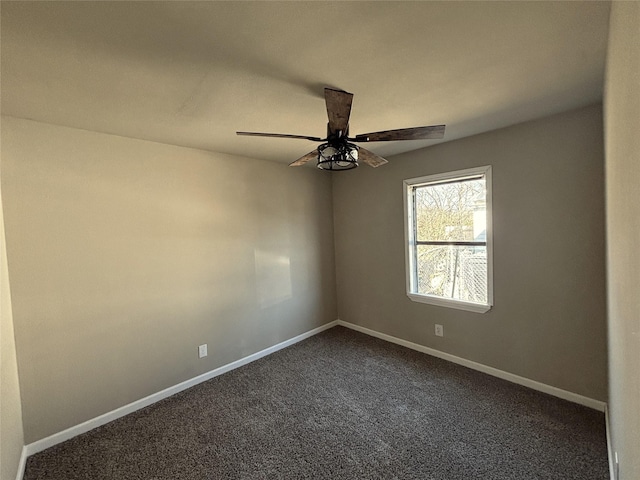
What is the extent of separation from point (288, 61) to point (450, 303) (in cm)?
281

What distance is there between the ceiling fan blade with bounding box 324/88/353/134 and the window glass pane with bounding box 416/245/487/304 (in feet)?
6.68

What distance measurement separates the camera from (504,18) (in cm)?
122

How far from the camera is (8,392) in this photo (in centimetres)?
171

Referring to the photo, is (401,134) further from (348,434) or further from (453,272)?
(348,434)

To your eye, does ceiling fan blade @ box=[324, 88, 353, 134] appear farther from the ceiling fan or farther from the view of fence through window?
the view of fence through window

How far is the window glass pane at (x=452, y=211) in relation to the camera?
2936 millimetres

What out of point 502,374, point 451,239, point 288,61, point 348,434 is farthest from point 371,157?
point 502,374

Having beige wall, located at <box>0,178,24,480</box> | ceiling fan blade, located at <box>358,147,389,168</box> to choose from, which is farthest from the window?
beige wall, located at <box>0,178,24,480</box>

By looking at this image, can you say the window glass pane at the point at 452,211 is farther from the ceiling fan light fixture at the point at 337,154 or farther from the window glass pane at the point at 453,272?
the ceiling fan light fixture at the point at 337,154

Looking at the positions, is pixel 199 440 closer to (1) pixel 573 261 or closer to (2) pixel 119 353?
(2) pixel 119 353

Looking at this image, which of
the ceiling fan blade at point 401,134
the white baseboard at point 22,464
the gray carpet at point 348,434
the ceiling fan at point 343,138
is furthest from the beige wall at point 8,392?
the ceiling fan blade at point 401,134

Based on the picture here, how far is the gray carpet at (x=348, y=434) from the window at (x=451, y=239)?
804mm

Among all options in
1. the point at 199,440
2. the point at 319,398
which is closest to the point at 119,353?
the point at 199,440

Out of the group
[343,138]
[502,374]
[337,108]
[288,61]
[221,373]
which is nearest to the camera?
[288,61]
